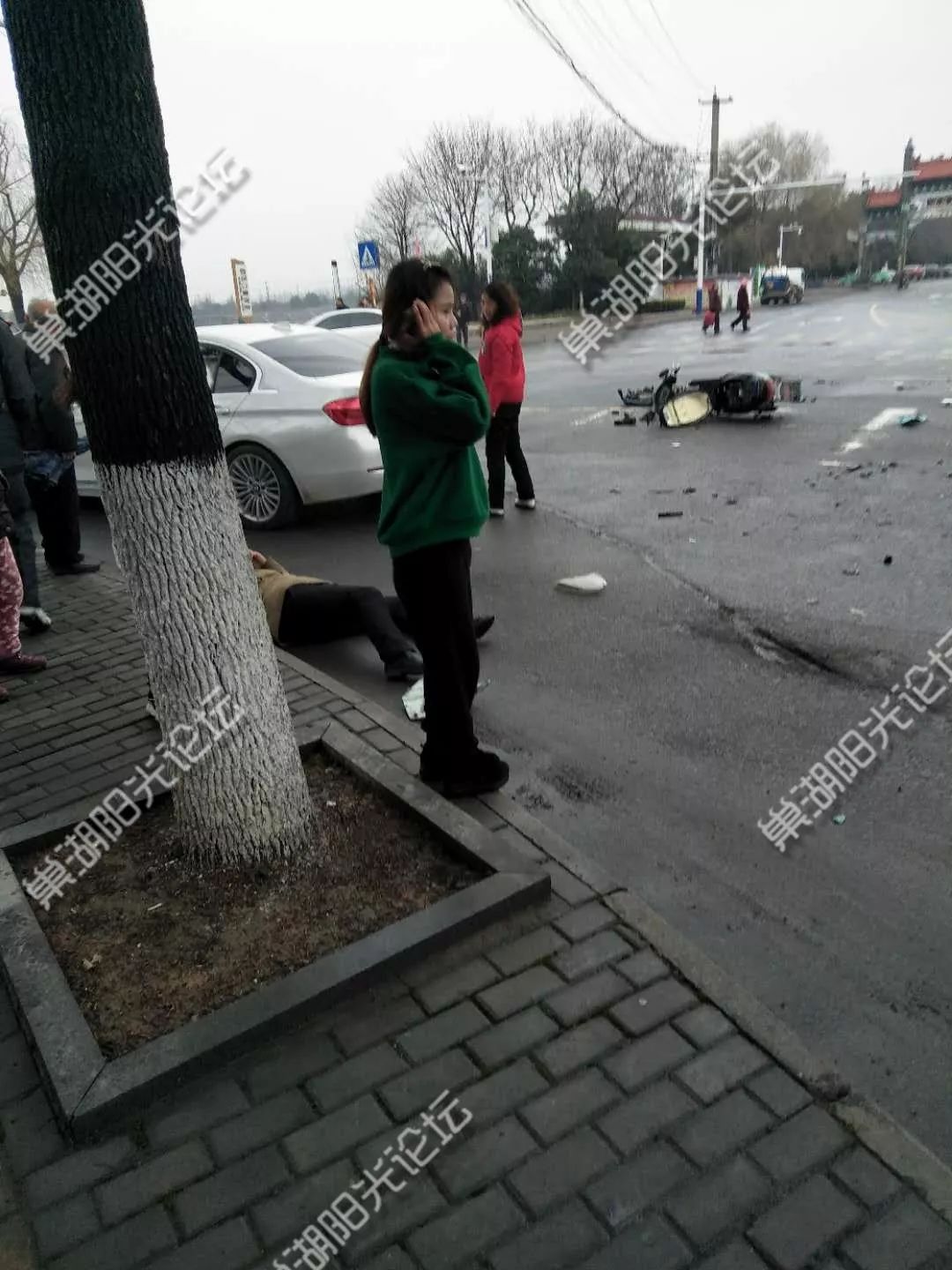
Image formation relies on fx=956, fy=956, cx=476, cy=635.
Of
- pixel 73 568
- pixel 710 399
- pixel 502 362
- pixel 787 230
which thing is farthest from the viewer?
pixel 787 230

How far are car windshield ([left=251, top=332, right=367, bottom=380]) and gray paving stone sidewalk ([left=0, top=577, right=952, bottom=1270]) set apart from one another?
6.11 m

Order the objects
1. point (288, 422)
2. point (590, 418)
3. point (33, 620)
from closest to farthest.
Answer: point (33, 620), point (288, 422), point (590, 418)

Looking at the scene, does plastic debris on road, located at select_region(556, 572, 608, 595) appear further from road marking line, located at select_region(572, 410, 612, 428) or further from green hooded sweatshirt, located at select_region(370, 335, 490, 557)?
road marking line, located at select_region(572, 410, 612, 428)

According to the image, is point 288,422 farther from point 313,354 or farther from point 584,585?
point 584,585

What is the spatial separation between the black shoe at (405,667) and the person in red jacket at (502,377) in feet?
9.13

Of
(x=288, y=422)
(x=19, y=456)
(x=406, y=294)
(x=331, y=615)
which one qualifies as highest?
(x=406, y=294)

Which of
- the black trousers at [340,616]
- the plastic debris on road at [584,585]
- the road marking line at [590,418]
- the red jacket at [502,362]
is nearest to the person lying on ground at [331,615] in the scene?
the black trousers at [340,616]

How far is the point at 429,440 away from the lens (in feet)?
10.6

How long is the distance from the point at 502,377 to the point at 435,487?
16.1 ft

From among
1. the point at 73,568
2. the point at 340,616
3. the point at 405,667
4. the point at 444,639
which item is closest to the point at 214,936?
the point at 444,639

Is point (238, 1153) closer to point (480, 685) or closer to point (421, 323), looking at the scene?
point (421, 323)

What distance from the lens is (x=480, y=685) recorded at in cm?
489

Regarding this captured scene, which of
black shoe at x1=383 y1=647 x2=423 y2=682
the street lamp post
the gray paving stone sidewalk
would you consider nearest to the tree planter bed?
the gray paving stone sidewalk

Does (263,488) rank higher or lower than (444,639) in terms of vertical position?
lower
